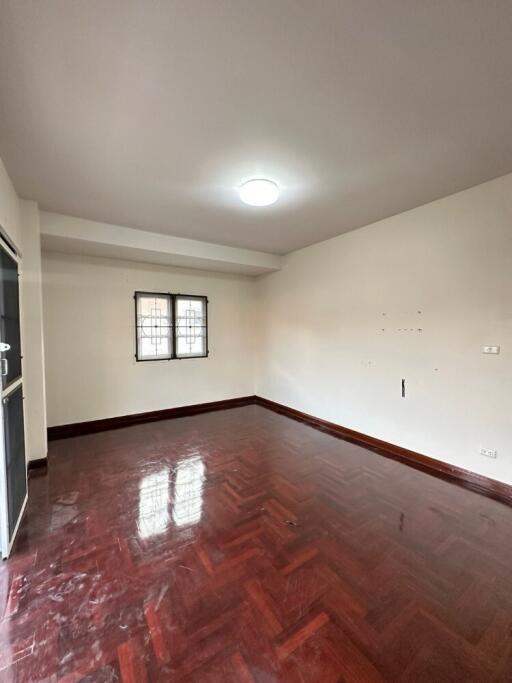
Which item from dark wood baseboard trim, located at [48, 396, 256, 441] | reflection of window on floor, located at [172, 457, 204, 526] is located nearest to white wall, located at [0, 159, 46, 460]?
dark wood baseboard trim, located at [48, 396, 256, 441]

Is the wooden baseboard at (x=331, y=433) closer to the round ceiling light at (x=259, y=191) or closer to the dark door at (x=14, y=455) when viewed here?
the dark door at (x=14, y=455)

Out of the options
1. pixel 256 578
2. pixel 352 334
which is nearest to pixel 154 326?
pixel 352 334

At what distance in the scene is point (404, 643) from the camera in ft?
4.22

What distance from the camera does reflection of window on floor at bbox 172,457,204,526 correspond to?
2156mm

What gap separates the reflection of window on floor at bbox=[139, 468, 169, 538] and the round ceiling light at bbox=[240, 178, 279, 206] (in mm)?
2714

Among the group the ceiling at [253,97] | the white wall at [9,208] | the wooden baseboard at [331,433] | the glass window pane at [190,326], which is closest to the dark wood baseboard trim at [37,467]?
the wooden baseboard at [331,433]

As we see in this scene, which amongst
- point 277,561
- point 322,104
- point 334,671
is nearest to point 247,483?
point 277,561

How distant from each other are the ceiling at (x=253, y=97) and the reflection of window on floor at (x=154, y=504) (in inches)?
108

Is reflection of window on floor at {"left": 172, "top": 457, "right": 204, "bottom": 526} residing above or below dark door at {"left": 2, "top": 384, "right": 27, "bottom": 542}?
below

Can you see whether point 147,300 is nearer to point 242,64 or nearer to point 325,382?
point 325,382

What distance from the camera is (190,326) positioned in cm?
493

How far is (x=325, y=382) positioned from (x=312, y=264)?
1.83 metres

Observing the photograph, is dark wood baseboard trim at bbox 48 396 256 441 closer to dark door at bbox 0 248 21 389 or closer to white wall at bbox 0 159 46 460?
white wall at bbox 0 159 46 460

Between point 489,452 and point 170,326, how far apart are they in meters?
4.36
